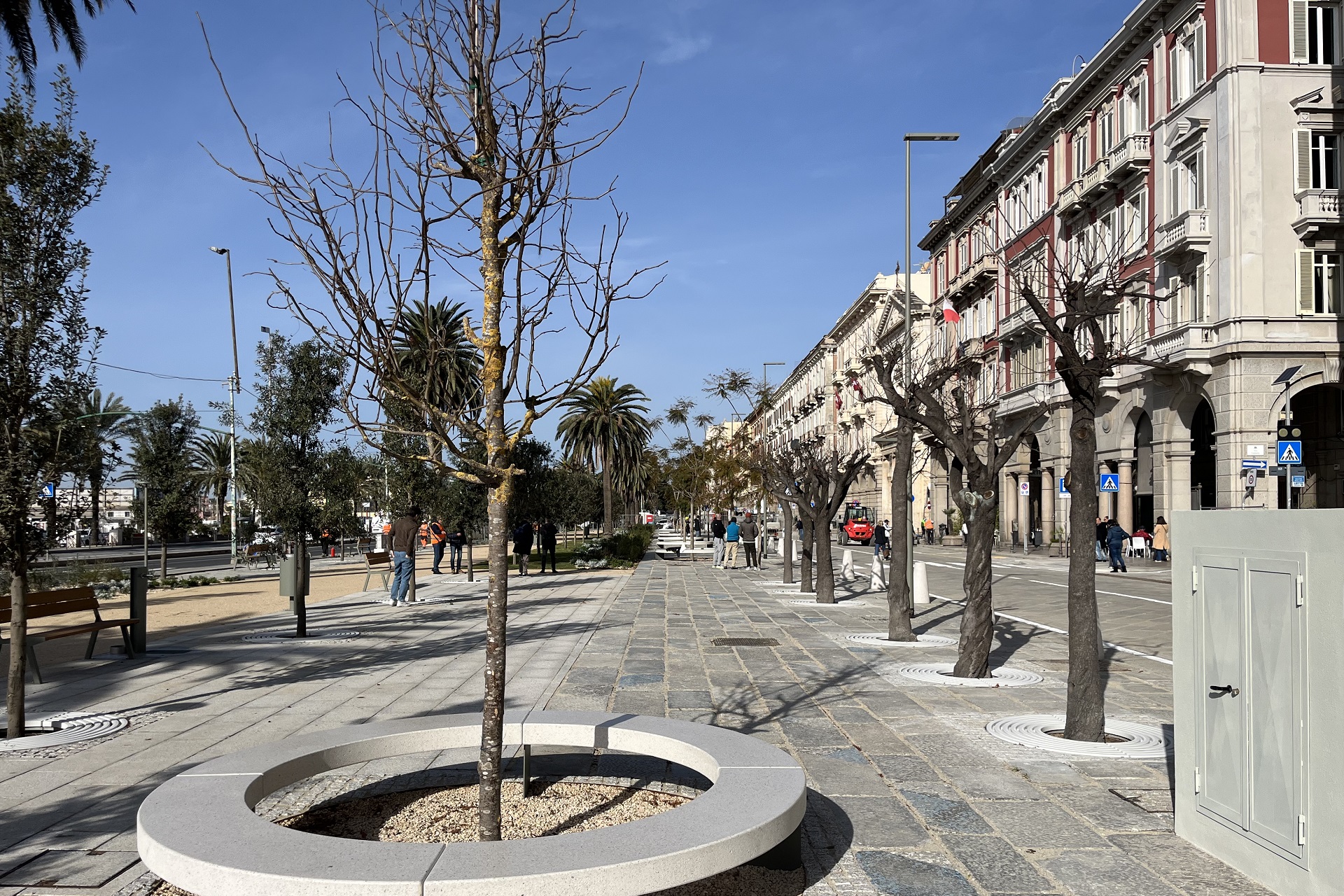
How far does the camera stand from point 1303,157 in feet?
105

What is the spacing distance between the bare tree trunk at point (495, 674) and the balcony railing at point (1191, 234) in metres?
33.2

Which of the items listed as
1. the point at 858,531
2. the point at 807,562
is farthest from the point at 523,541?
the point at 858,531

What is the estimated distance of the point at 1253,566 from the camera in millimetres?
4965

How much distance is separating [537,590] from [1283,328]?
77.7ft

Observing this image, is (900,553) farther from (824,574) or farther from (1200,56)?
(1200,56)

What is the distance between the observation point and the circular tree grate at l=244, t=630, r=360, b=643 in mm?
14992

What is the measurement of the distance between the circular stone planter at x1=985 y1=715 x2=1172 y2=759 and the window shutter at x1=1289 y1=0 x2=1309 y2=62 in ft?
103

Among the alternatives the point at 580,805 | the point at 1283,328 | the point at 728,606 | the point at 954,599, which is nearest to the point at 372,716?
the point at 580,805

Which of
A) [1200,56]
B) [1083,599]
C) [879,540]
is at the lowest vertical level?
[879,540]

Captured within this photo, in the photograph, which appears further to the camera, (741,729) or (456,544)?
(456,544)

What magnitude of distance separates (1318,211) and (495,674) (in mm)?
34512

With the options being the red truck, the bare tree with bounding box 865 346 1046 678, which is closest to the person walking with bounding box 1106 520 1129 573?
the bare tree with bounding box 865 346 1046 678

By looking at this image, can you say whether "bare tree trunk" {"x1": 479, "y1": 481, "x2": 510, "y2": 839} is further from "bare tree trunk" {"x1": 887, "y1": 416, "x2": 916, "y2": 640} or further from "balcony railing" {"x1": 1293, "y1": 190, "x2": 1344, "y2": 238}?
"balcony railing" {"x1": 1293, "y1": 190, "x2": 1344, "y2": 238}

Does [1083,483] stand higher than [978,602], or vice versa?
[1083,483]
